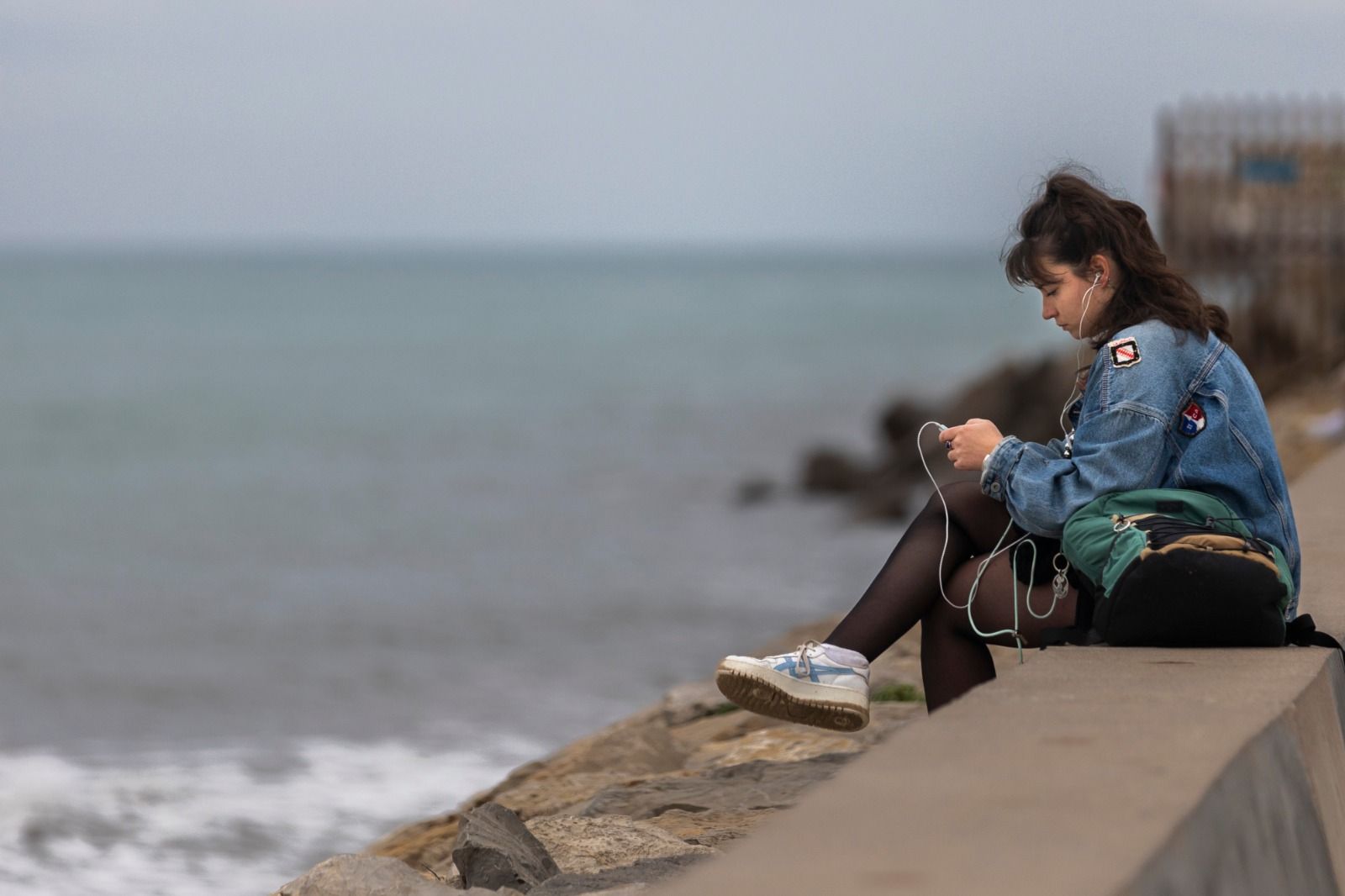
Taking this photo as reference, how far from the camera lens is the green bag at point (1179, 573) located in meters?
3.46

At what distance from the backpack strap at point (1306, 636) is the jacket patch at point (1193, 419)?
448 mm

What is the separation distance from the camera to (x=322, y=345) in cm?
6794

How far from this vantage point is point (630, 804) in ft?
15.6

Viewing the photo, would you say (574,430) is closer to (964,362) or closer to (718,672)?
(964,362)

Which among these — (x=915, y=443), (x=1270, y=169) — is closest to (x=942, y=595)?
(x=1270, y=169)

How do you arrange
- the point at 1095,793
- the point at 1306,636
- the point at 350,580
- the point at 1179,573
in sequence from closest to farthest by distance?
the point at 1095,793
the point at 1179,573
the point at 1306,636
the point at 350,580

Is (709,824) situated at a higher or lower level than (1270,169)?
lower

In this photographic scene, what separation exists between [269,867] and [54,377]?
4741 centimetres

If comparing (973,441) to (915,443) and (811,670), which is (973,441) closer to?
(811,670)

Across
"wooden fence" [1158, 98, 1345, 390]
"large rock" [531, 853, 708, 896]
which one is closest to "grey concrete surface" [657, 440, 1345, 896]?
"large rock" [531, 853, 708, 896]

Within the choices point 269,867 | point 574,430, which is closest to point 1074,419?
point 269,867

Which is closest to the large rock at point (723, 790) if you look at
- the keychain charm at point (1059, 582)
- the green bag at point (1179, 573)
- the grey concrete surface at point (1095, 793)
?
the keychain charm at point (1059, 582)

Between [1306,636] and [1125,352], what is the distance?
0.70m

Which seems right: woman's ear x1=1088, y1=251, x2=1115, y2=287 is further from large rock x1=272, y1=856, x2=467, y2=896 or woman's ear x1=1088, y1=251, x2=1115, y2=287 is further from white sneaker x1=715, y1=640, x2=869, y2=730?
large rock x1=272, y1=856, x2=467, y2=896
